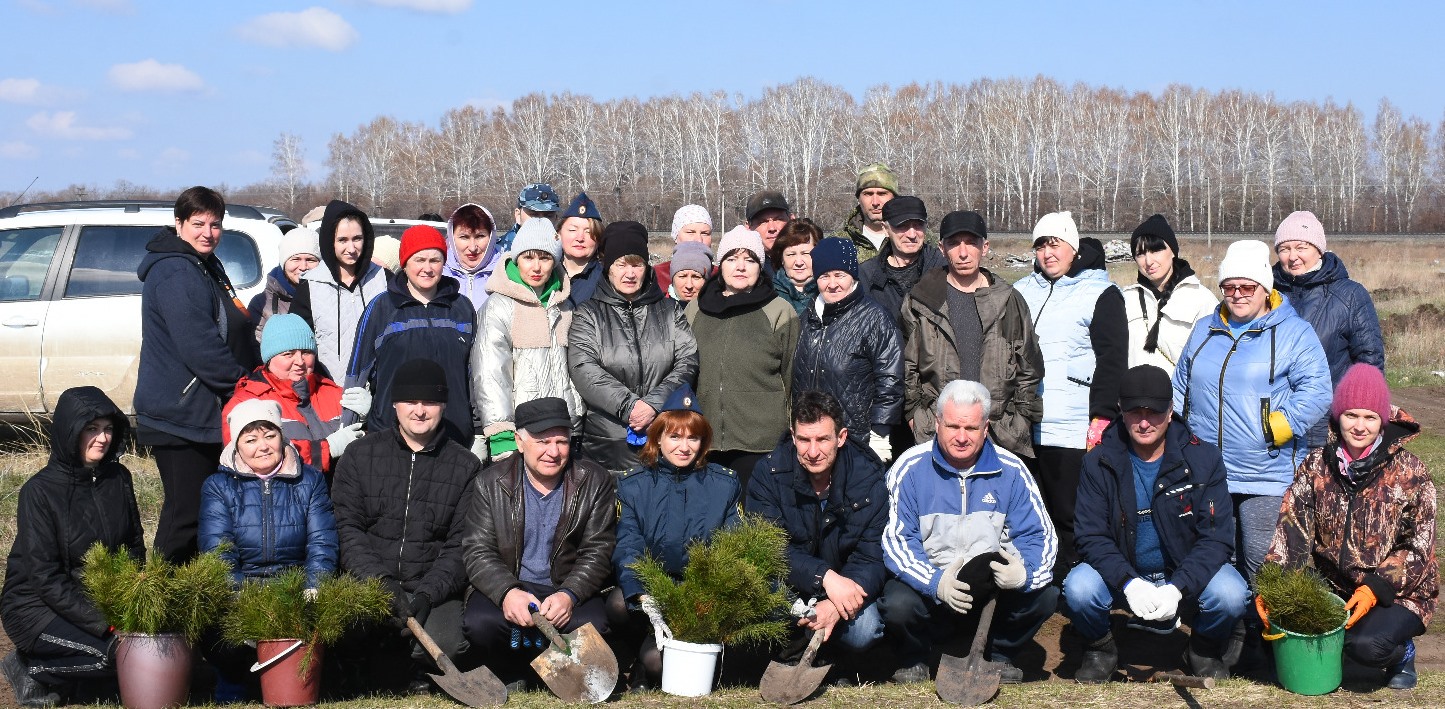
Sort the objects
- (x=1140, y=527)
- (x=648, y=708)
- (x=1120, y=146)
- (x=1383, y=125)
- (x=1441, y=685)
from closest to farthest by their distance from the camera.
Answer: (x=648, y=708), (x=1441, y=685), (x=1140, y=527), (x=1120, y=146), (x=1383, y=125)

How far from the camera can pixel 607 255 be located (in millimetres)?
6023

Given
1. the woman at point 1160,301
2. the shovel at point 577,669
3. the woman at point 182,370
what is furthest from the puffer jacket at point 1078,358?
the woman at point 182,370

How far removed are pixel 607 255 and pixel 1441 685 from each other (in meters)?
4.16

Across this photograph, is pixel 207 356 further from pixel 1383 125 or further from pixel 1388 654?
pixel 1383 125

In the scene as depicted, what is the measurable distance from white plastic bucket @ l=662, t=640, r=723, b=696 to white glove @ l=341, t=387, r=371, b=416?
6.22ft

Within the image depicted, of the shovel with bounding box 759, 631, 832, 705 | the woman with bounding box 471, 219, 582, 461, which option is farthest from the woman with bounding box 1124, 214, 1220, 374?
the woman with bounding box 471, 219, 582, 461

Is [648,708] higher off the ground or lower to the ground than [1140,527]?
lower

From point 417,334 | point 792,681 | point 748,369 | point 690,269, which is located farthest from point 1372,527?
point 417,334

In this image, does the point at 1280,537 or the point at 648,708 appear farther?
the point at 1280,537

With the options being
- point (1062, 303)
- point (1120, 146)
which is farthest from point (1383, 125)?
point (1062, 303)

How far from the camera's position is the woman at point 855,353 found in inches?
227

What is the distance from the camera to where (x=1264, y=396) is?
549 cm

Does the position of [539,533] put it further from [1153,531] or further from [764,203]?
[764,203]

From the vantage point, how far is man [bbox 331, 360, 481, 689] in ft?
17.0
